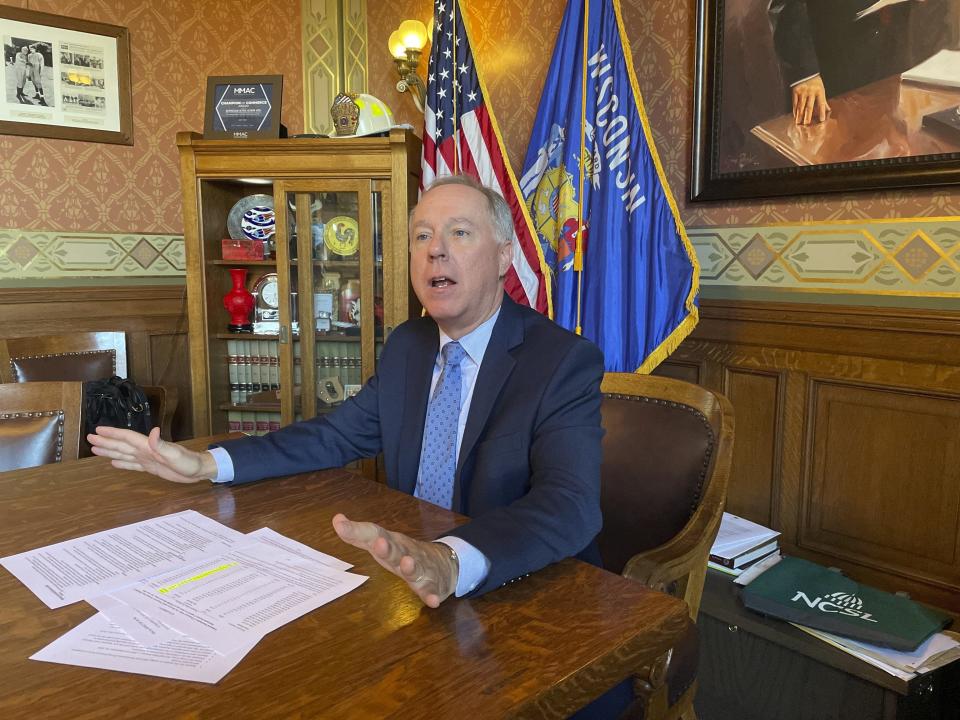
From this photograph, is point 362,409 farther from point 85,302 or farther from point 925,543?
point 85,302

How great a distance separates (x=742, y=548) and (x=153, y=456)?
184 centimetres

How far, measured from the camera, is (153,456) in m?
1.37

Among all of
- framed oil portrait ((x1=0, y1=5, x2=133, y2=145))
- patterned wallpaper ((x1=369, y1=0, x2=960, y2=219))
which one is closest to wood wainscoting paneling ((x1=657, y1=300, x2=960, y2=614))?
patterned wallpaper ((x1=369, y1=0, x2=960, y2=219))

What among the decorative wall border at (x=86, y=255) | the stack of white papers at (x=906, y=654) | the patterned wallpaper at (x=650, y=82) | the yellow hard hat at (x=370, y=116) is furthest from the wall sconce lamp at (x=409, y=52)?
the stack of white papers at (x=906, y=654)

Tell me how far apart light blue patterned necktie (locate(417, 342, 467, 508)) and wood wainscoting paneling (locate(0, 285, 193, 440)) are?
3179 mm

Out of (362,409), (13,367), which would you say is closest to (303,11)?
(13,367)

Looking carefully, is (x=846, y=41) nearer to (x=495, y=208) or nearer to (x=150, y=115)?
(x=495, y=208)

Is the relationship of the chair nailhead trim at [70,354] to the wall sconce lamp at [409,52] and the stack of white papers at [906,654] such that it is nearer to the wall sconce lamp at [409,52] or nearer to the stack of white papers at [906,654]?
the wall sconce lamp at [409,52]

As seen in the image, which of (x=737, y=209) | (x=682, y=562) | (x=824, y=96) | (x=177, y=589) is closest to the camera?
(x=177, y=589)

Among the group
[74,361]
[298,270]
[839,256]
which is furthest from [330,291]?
[839,256]

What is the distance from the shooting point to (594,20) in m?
2.71

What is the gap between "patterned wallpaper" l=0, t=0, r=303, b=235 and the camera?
3807mm

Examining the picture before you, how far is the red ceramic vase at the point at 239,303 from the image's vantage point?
363cm

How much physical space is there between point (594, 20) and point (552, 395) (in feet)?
6.46
